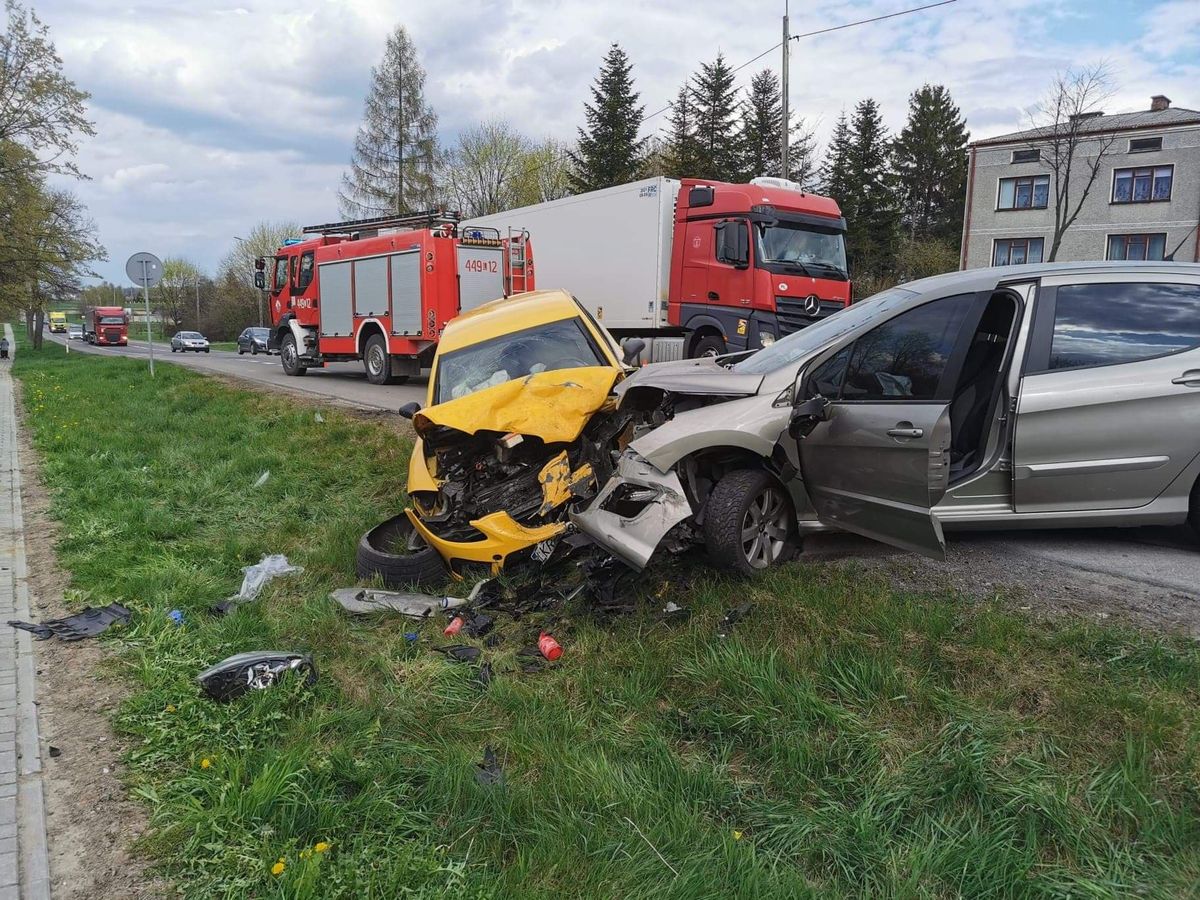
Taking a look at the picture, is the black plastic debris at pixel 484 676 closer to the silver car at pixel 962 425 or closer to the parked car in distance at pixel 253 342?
the silver car at pixel 962 425

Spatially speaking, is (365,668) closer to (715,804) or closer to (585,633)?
(585,633)

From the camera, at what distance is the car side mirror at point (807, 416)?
4.20m

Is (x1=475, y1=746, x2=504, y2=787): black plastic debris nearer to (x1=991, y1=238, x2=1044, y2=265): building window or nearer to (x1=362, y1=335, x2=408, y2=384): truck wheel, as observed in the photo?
(x1=362, y1=335, x2=408, y2=384): truck wheel

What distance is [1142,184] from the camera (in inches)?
1364

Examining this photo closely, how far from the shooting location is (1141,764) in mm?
2635

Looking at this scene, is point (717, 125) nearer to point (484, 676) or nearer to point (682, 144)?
point (682, 144)

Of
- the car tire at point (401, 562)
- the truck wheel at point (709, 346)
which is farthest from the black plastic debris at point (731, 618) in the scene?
the truck wheel at point (709, 346)

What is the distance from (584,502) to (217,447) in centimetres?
660

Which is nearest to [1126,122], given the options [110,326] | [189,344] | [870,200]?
[870,200]

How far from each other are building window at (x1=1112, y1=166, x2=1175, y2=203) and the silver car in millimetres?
37586

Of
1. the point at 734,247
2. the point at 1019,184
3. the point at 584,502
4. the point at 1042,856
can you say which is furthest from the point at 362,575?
the point at 1019,184

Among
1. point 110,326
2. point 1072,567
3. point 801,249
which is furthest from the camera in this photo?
point 110,326

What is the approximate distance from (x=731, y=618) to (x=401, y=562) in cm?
217

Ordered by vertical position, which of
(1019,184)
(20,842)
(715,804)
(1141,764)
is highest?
(1019,184)
